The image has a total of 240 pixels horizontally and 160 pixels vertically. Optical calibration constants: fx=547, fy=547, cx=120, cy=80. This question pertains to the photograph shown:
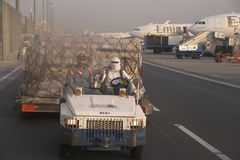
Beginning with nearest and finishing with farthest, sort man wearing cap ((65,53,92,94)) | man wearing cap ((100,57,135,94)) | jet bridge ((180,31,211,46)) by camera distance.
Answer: man wearing cap ((100,57,135,94)) → man wearing cap ((65,53,92,94)) → jet bridge ((180,31,211,46))

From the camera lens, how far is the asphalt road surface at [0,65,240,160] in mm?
9250

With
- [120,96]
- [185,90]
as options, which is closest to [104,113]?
[120,96]

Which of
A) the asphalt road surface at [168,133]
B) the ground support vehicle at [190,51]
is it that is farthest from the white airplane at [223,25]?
the asphalt road surface at [168,133]

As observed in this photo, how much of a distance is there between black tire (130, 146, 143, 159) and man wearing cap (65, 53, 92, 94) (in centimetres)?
152

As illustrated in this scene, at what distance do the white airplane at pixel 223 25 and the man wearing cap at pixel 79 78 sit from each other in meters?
62.1

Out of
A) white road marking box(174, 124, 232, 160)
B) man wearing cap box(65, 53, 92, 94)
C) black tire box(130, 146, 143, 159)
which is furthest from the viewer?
man wearing cap box(65, 53, 92, 94)

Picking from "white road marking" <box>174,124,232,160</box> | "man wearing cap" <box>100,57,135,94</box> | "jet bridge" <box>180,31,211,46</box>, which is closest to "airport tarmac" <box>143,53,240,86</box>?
"jet bridge" <box>180,31,211,46</box>

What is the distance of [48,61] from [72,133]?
225 inches

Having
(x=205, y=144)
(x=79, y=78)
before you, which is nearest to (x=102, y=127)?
(x=79, y=78)

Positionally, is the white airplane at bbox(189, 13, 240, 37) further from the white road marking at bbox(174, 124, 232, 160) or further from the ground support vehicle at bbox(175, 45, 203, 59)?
the white road marking at bbox(174, 124, 232, 160)

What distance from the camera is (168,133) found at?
1163cm

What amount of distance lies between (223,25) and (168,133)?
6146 cm

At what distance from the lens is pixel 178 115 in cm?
1455

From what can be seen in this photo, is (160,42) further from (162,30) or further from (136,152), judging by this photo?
(136,152)
